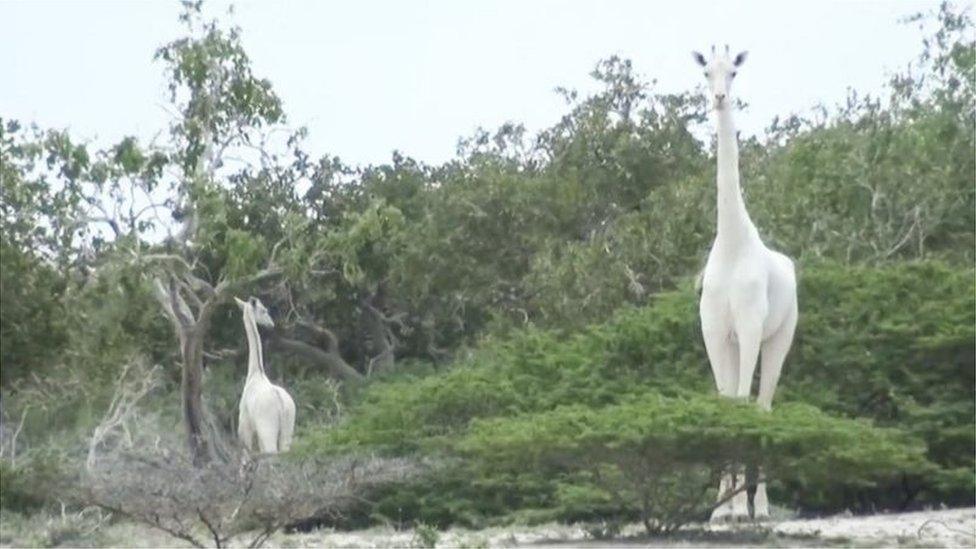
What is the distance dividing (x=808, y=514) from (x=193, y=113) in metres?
10.4

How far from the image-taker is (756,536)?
1452 centimetres

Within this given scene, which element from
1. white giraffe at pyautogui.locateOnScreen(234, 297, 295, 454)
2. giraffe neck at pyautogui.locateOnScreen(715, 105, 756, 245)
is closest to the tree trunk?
white giraffe at pyautogui.locateOnScreen(234, 297, 295, 454)

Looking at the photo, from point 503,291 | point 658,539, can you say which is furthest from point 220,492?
point 503,291

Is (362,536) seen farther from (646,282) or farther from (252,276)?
(646,282)

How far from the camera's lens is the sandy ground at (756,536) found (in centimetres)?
1436

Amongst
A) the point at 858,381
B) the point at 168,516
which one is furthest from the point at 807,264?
the point at 168,516

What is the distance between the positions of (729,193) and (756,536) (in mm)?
2938

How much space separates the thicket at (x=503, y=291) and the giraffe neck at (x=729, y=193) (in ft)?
4.59

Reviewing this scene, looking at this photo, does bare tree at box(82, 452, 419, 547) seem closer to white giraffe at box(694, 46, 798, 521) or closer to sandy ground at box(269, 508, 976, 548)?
sandy ground at box(269, 508, 976, 548)

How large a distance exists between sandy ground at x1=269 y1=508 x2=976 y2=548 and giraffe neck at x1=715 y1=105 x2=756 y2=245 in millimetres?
2244

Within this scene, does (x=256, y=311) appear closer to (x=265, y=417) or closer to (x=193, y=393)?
(x=193, y=393)

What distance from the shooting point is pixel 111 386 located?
3048 cm

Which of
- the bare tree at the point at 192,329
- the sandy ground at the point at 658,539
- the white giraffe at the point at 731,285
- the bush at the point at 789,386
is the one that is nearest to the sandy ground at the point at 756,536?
the sandy ground at the point at 658,539

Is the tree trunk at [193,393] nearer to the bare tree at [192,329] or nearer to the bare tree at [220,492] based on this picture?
the bare tree at [192,329]
